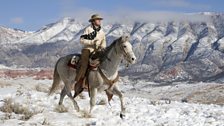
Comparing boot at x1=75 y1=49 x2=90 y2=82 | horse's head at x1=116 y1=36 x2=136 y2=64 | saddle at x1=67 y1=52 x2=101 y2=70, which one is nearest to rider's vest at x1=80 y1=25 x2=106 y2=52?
boot at x1=75 y1=49 x2=90 y2=82

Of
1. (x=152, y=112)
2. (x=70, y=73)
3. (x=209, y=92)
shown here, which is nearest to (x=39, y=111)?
(x=70, y=73)

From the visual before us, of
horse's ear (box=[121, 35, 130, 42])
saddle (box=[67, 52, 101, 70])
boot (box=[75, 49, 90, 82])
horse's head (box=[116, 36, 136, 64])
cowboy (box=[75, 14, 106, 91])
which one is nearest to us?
horse's head (box=[116, 36, 136, 64])

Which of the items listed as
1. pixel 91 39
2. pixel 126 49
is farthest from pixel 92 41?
pixel 126 49

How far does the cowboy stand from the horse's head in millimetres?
1225

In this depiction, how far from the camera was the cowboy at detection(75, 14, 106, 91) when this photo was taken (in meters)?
12.8

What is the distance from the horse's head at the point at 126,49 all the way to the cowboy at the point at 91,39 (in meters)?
1.22

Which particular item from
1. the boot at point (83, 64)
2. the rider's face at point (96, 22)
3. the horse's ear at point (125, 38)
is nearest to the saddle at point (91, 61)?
the boot at point (83, 64)

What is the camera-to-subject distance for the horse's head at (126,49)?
11259 millimetres

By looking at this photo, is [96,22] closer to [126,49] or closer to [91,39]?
[91,39]

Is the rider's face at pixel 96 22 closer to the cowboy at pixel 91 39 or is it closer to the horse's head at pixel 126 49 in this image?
the cowboy at pixel 91 39

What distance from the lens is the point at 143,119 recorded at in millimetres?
12203

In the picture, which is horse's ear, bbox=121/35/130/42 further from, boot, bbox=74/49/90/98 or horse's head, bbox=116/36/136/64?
boot, bbox=74/49/90/98

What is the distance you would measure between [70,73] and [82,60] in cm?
126

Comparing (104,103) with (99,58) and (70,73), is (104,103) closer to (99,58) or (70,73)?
(70,73)
